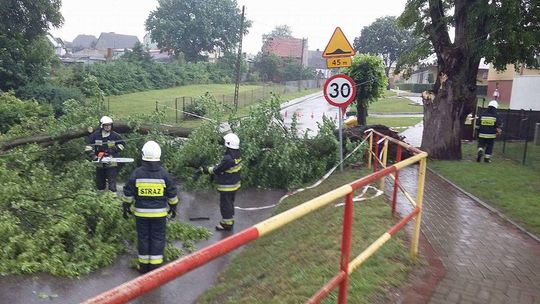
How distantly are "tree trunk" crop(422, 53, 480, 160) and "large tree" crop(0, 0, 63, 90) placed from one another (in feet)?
66.7

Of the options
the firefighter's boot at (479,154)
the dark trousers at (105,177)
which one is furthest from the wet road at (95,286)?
the firefighter's boot at (479,154)

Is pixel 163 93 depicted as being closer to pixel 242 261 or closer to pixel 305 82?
pixel 305 82

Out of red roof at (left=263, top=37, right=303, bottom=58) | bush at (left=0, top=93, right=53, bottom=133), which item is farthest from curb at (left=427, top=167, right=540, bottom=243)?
red roof at (left=263, top=37, right=303, bottom=58)

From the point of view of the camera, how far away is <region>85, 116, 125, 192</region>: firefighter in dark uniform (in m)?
8.98

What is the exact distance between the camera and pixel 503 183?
943 cm

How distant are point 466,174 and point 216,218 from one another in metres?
5.60

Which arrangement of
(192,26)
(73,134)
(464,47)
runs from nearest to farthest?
(73,134) → (464,47) → (192,26)

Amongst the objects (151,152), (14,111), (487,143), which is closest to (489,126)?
(487,143)

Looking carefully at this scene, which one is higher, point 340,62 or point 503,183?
point 340,62

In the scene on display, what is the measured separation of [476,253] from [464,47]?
285 inches

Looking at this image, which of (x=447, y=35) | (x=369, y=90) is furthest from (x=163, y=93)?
(x=447, y=35)

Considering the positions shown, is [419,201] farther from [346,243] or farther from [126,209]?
[126,209]

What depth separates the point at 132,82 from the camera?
42.7 metres

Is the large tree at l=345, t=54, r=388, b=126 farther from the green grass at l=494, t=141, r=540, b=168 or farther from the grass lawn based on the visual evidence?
the grass lawn
